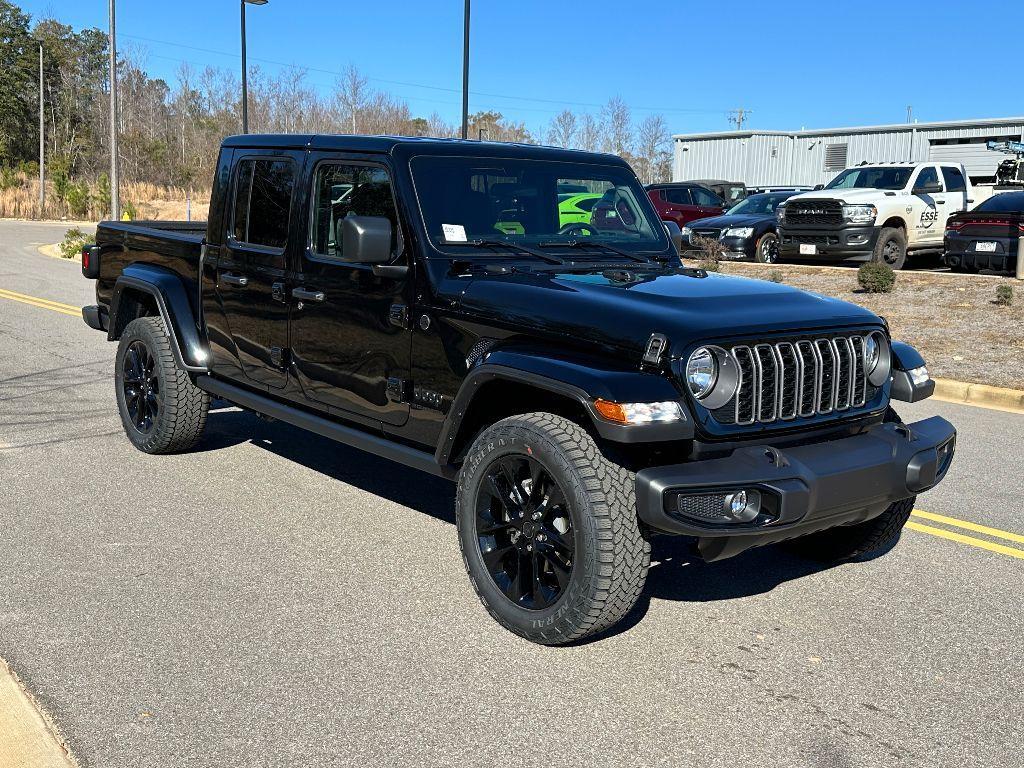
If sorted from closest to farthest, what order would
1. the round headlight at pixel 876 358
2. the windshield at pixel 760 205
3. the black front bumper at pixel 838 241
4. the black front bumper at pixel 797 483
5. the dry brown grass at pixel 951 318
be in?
the black front bumper at pixel 797 483 → the round headlight at pixel 876 358 → the dry brown grass at pixel 951 318 → the black front bumper at pixel 838 241 → the windshield at pixel 760 205

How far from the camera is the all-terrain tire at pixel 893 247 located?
18.1 metres

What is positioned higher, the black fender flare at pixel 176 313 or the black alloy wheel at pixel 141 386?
the black fender flare at pixel 176 313

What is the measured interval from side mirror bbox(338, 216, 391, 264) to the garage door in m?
37.3

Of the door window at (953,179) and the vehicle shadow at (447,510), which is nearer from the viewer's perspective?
the vehicle shadow at (447,510)

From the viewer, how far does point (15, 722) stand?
342cm

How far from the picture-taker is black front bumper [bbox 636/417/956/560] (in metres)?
3.73

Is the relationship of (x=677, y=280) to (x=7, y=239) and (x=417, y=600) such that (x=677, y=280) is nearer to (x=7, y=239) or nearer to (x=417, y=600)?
(x=417, y=600)

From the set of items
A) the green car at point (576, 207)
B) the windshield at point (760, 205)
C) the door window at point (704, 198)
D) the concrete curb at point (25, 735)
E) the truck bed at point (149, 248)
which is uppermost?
the door window at point (704, 198)

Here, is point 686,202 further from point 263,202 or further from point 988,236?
point 263,202

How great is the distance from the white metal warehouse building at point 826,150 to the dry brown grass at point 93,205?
2233 cm

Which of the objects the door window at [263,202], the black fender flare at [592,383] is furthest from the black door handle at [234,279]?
the black fender flare at [592,383]

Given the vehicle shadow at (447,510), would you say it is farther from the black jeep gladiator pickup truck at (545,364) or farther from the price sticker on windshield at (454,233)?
the price sticker on windshield at (454,233)

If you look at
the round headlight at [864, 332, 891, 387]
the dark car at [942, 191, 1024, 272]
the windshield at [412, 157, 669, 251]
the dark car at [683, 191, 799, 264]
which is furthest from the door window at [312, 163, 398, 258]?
the dark car at [683, 191, 799, 264]

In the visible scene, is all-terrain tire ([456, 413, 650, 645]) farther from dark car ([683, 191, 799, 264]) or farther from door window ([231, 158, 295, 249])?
dark car ([683, 191, 799, 264])
